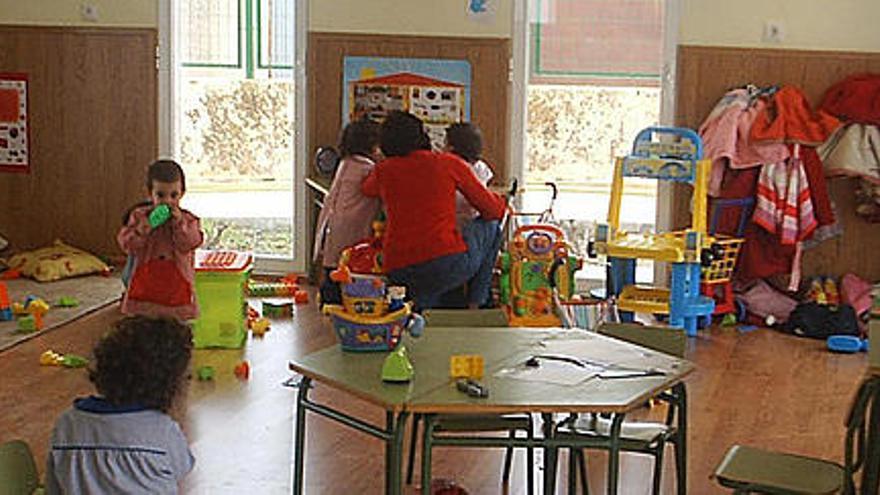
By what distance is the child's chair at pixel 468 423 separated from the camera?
3.87m

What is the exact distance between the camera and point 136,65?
918 centimetres

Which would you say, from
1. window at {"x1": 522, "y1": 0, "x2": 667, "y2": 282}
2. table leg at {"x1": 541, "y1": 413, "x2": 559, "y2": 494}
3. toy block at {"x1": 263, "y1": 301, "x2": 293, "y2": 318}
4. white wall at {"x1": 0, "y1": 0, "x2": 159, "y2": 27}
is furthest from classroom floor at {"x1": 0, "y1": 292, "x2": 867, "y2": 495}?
white wall at {"x1": 0, "y1": 0, "x2": 159, "y2": 27}

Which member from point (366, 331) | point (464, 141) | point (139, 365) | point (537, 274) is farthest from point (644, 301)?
point (139, 365)

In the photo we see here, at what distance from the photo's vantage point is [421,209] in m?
6.21

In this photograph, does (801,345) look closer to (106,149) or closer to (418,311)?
(418,311)

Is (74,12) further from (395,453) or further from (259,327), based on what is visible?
(395,453)

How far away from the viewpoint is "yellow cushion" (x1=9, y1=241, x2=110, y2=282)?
876 centimetres

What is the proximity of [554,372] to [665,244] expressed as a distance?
11.6ft

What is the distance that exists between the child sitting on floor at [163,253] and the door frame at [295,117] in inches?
107

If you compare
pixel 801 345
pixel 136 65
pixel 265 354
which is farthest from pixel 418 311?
pixel 136 65

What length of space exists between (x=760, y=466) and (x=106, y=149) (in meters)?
6.17

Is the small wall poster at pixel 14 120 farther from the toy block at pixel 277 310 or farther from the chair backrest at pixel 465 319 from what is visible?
the chair backrest at pixel 465 319

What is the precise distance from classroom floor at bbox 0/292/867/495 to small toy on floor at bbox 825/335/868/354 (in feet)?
0.31

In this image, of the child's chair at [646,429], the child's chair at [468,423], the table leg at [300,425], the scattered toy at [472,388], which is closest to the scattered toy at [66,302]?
the child's chair at [468,423]
